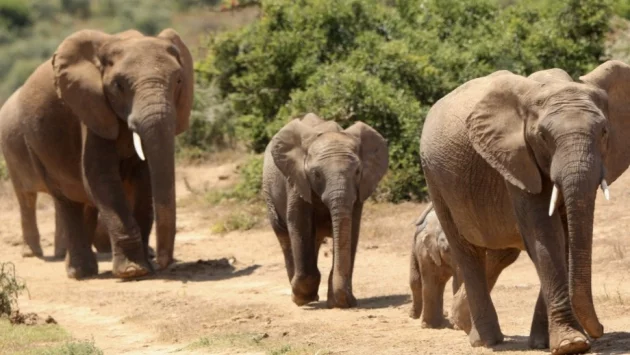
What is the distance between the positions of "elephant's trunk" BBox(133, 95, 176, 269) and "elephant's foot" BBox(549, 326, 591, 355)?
6936 millimetres

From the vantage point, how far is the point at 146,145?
48.2 feet

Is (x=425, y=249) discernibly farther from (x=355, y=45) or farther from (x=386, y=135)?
(x=355, y=45)

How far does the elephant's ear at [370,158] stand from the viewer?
12609mm

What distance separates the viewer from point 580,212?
7922 millimetres

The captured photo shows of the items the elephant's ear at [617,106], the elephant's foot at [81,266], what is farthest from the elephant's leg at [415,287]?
the elephant's foot at [81,266]

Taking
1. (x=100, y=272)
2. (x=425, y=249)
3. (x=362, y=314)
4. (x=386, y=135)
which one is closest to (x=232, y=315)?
(x=362, y=314)

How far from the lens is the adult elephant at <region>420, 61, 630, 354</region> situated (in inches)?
318

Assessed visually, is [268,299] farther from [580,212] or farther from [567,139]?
[580,212]

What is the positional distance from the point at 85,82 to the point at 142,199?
137 cm

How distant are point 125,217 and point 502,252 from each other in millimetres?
5957

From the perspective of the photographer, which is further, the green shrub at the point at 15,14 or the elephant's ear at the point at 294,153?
the green shrub at the point at 15,14

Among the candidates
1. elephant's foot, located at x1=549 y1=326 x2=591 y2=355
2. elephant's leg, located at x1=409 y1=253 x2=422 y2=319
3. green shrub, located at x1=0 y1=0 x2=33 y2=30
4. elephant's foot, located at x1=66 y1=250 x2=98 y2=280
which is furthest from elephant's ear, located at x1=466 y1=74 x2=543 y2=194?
green shrub, located at x1=0 y1=0 x2=33 y2=30

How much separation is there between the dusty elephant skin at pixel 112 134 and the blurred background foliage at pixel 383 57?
338 centimetres

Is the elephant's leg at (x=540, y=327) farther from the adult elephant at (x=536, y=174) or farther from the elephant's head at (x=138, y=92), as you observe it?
the elephant's head at (x=138, y=92)
